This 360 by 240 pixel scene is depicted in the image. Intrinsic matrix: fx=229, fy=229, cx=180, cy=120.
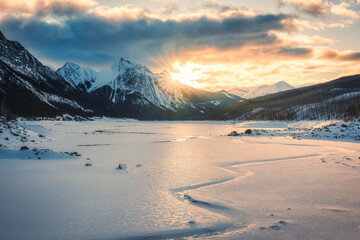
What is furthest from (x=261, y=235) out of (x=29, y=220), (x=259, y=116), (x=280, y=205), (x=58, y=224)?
(x=259, y=116)

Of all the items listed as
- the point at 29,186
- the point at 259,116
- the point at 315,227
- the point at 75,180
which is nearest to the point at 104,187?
the point at 75,180

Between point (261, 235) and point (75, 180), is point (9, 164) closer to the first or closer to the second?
point (75, 180)

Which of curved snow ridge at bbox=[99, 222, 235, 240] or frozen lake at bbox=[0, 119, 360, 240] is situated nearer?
curved snow ridge at bbox=[99, 222, 235, 240]

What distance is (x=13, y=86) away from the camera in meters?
151

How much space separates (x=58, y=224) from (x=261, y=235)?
499cm

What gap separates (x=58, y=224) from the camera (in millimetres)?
5816

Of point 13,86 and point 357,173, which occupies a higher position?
point 13,86

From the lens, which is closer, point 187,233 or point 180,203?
point 187,233

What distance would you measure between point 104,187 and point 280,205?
659 centimetres

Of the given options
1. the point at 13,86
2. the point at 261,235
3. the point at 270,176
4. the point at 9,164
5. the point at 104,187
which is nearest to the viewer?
the point at 261,235

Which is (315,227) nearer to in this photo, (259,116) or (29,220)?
(29,220)

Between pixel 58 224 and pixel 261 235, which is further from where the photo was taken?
pixel 58 224

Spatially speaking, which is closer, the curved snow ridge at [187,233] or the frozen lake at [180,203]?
the curved snow ridge at [187,233]

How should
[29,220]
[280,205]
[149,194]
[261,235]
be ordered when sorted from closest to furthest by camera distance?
[261,235], [29,220], [280,205], [149,194]
